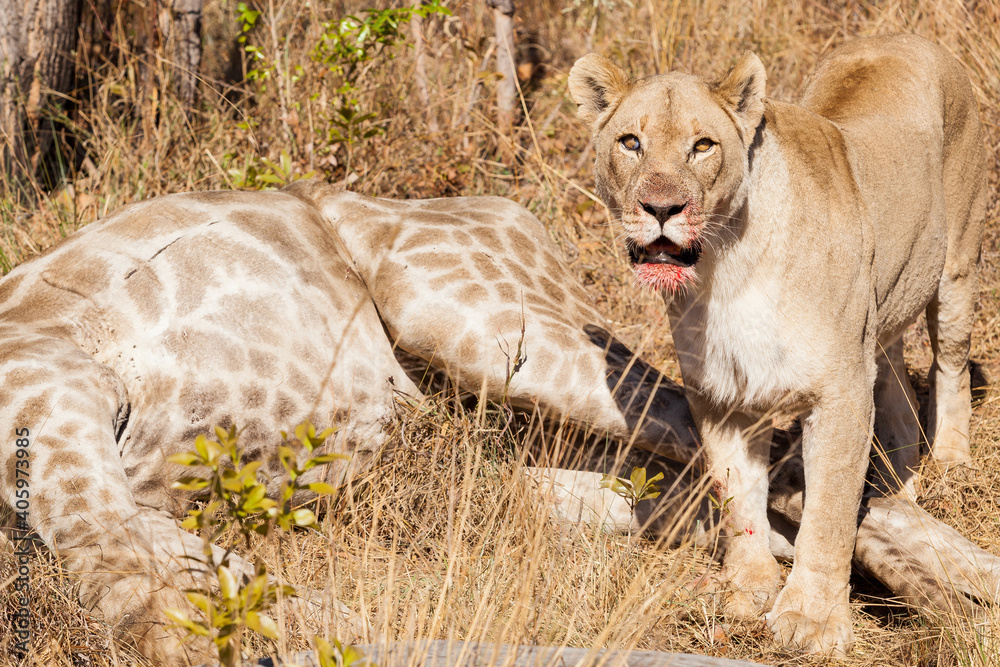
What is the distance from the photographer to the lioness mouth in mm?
2867

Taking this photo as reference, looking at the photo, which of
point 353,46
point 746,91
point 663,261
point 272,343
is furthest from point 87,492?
point 353,46

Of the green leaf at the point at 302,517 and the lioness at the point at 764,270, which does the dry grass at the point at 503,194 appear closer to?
the lioness at the point at 764,270

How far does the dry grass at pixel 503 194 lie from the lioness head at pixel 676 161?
0.29m

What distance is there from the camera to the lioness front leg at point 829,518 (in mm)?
2912

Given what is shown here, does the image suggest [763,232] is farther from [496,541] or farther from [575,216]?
[575,216]

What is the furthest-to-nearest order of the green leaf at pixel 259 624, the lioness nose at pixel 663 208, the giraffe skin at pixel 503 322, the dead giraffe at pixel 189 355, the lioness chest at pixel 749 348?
1. the giraffe skin at pixel 503 322
2. the lioness chest at pixel 749 348
3. the dead giraffe at pixel 189 355
4. the lioness nose at pixel 663 208
5. the green leaf at pixel 259 624

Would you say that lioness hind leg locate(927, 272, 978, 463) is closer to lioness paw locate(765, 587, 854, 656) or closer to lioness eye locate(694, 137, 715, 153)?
lioness paw locate(765, 587, 854, 656)

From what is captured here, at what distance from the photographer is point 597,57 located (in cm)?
319

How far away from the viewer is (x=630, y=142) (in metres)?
3.00

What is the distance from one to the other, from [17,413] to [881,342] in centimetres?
287

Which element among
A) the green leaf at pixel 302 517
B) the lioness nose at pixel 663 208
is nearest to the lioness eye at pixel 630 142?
the lioness nose at pixel 663 208

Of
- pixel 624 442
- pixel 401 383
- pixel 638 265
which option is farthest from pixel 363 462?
pixel 638 265

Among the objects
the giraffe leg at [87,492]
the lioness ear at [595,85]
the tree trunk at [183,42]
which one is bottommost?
the giraffe leg at [87,492]

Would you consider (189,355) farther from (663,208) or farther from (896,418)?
(896,418)
